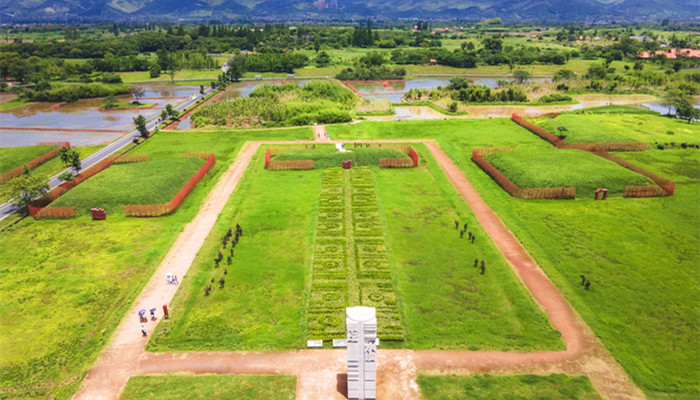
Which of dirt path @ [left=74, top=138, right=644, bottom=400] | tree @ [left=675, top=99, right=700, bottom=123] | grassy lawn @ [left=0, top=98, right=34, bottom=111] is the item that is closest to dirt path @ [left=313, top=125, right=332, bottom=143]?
→ dirt path @ [left=74, top=138, right=644, bottom=400]

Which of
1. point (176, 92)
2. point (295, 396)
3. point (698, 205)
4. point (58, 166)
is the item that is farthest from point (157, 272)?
point (176, 92)

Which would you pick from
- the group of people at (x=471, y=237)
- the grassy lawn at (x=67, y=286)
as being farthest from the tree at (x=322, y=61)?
the group of people at (x=471, y=237)

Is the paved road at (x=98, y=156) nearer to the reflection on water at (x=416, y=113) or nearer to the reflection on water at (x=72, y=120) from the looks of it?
the reflection on water at (x=72, y=120)

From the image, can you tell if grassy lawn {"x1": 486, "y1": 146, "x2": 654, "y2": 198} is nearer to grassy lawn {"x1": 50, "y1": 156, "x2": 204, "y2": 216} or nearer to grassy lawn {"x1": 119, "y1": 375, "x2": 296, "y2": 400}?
grassy lawn {"x1": 119, "y1": 375, "x2": 296, "y2": 400}

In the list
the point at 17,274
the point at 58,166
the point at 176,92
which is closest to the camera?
the point at 17,274

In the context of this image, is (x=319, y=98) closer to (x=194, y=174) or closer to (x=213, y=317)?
(x=194, y=174)
